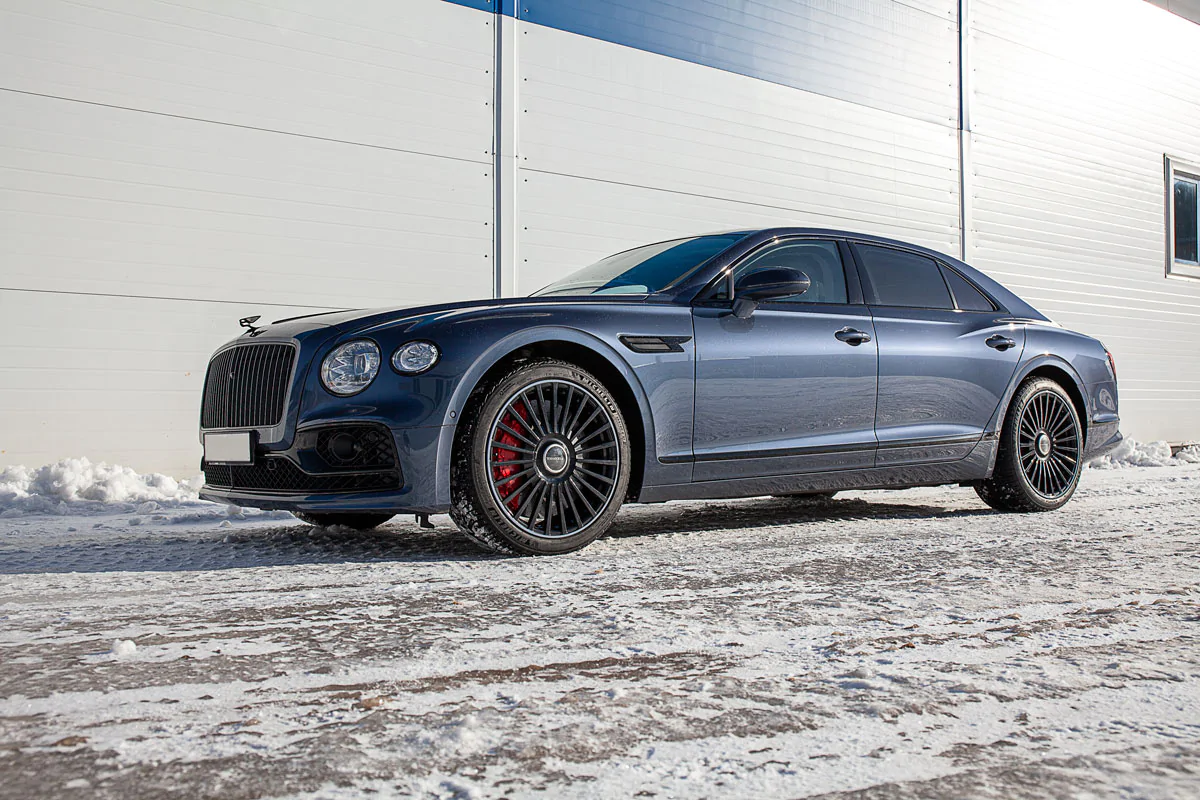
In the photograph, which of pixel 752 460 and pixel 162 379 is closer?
pixel 752 460

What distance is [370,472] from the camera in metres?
3.75

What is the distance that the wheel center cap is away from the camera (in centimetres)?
394

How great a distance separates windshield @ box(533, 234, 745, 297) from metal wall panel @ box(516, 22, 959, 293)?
3.57m

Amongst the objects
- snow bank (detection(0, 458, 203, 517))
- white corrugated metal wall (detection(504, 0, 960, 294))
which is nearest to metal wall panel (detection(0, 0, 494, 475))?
snow bank (detection(0, 458, 203, 517))

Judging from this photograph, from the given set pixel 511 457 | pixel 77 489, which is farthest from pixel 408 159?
pixel 511 457

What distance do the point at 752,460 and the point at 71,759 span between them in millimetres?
3224

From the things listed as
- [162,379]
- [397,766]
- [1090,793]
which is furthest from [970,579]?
[162,379]

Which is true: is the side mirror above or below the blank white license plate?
above

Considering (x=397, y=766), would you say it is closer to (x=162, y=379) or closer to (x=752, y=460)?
(x=752, y=460)

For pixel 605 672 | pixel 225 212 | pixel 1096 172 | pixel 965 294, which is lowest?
Answer: pixel 605 672

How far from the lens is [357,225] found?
313 inches

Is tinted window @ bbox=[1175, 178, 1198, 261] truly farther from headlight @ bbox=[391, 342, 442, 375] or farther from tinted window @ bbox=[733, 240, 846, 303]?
headlight @ bbox=[391, 342, 442, 375]

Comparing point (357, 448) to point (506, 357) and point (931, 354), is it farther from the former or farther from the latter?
point (931, 354)

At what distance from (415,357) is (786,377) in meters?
1.71
